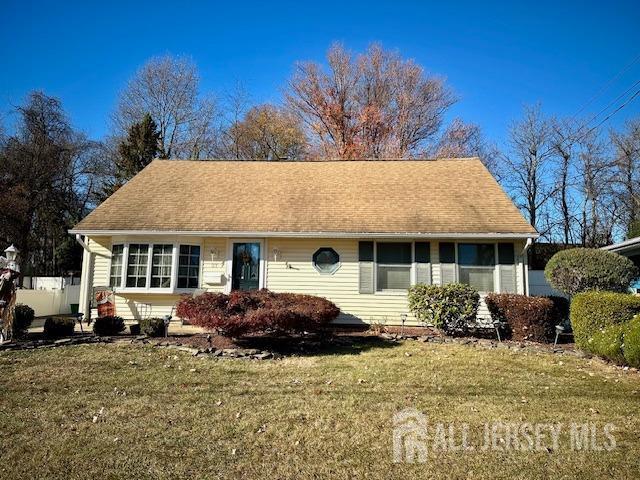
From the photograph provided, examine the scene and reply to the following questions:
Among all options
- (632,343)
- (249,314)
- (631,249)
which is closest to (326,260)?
(249,314)

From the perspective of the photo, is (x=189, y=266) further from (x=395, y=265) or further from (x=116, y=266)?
(x=395, y=265)

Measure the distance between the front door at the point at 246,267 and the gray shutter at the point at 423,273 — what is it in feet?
14.7

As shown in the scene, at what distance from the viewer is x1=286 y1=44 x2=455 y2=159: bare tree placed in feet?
86.2

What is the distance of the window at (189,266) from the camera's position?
12.1 meters

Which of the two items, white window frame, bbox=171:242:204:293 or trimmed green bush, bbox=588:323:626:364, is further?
white window frame, bbox=171:242:204:293

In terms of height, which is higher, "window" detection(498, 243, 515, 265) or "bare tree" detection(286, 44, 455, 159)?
"bare tree" detection(286, 44, 455, 159)

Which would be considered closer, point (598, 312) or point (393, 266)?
point (598, 312)

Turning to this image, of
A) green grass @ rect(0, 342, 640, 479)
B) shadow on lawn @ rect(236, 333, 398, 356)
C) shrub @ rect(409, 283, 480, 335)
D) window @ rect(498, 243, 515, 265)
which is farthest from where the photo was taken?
window @ rect(498, 243, 515, 265)

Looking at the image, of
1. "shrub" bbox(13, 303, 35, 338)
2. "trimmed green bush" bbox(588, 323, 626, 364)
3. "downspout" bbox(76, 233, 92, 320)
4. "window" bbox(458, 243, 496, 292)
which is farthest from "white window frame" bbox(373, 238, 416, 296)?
"shrub" bbox(13, 303, 35, 338)

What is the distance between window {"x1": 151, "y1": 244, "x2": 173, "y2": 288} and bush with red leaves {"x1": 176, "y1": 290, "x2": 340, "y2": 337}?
367 cm

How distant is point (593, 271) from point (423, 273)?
4010 millimetres

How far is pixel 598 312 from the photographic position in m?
8.23

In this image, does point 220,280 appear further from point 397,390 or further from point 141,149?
point 141,149

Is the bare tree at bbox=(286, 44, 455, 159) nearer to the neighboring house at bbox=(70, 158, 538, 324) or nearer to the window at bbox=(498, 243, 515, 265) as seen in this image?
the neighboring house at bbox=(70, 158, 538, 324)
